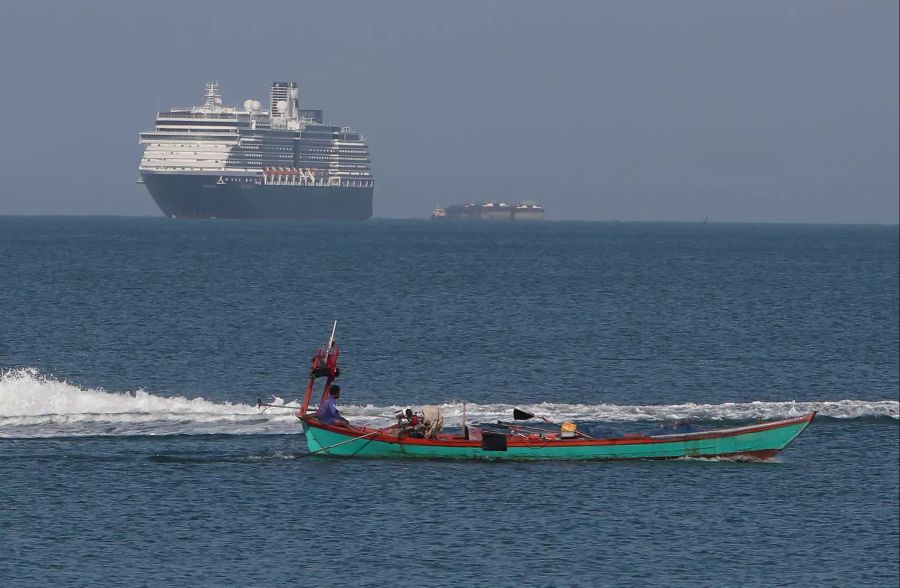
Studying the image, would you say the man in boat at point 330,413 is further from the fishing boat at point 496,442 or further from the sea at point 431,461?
the sea at point 431,461

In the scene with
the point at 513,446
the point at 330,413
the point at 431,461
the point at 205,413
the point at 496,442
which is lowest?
the point at 431,461

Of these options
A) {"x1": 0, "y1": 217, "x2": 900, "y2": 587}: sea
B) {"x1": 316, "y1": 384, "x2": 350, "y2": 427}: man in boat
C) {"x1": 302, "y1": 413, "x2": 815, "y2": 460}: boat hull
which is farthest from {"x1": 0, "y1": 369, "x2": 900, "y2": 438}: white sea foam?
{"x1": 302, "y1": 413, "x2": 815, "y2": 460}: boat hull

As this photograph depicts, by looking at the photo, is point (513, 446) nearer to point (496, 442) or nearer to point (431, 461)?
point (496, 442)

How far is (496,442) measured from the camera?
1663 inches

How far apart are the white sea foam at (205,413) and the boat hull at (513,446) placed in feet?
12.4

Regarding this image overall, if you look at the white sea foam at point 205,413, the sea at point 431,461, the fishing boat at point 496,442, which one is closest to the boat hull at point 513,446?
the fishing boat at point 496,442

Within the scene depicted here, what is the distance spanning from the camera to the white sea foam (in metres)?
45.1

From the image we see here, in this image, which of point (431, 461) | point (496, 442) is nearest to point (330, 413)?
point (431, 461)

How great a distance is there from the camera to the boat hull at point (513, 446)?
42.1 metres

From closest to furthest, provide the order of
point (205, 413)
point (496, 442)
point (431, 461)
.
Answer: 1. point (496, 442)
2. point (431, 461)
3. point (205, 413)

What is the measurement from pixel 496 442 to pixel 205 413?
33.5ft

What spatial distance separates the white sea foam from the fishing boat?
3816mm

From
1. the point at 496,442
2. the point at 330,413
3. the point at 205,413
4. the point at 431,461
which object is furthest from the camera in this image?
the point at 205,413

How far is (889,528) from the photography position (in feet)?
117
